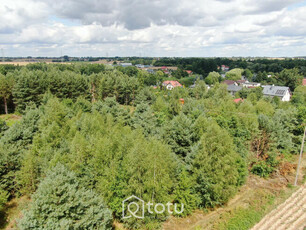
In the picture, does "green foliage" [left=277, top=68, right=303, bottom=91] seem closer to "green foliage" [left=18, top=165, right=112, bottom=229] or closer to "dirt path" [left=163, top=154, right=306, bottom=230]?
"dirt path" [left=163, top=154, right=306, bottom=230]

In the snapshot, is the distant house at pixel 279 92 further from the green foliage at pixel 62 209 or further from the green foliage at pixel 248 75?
the green foliage at pixel 62 209

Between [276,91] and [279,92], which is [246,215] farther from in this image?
[276,91]

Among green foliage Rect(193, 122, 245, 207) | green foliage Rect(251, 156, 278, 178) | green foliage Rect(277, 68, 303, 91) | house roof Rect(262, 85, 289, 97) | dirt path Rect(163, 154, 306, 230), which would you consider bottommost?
dirt path Rect(163, 154, 306, 230)

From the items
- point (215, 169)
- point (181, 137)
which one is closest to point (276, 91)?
point (181, 137)

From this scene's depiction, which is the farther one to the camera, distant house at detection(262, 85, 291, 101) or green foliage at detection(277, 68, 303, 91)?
green foliage at detection(277, 68, 303, 91)

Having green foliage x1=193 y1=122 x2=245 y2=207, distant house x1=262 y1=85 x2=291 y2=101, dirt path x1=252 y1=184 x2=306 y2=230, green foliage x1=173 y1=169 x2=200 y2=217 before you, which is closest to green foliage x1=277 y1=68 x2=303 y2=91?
distant house x1=262 y1=85 x2=291 y2=101

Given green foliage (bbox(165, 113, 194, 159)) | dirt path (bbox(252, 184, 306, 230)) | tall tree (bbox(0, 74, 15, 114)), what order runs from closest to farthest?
1. dirt path (bbox(252, 184, 306, 230))
2. green foliage (bbox(165, 113, 194, 159))
3. tall tree (bbox(0, 74, 15, 114))

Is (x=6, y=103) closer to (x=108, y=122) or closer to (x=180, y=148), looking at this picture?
(x=108, y=122)

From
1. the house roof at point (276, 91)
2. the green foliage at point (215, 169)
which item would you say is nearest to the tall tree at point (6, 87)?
the green foliage at point (215, 169)

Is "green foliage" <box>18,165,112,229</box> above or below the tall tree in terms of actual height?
below
